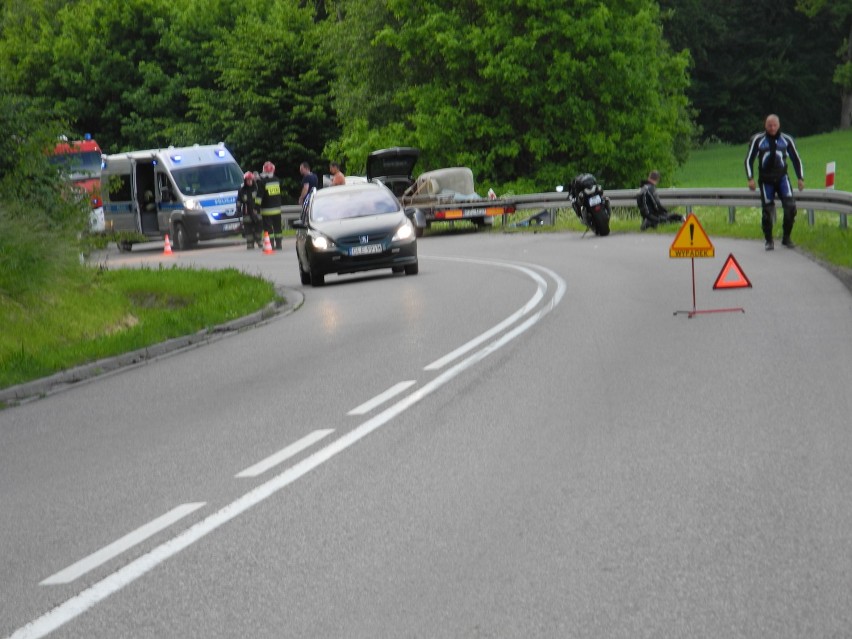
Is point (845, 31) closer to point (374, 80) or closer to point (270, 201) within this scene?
point (374, 80)

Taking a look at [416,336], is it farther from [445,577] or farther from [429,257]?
[429,257]

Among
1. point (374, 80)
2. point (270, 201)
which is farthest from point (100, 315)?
point (374, 80)

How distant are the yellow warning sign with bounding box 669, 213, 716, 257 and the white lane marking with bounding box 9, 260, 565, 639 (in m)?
4.84

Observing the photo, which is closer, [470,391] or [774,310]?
[470,391]

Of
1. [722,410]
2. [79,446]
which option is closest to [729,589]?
[722,410]

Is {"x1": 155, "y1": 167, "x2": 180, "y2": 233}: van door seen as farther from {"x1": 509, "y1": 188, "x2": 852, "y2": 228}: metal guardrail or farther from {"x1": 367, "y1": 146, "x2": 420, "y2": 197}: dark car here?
{"x1": 509, "y1": 188, "x2": 852, "y2": 228}: metal guardrail

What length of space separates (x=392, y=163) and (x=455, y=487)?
1432 inches

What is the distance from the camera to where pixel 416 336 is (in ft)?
51.7

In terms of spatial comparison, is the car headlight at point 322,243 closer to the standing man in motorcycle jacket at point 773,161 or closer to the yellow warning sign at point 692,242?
the standing man in motorcycle jacket at point 773,161

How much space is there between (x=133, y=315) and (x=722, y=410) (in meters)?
10.7

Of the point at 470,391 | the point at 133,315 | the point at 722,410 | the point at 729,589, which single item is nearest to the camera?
the point at 729,589

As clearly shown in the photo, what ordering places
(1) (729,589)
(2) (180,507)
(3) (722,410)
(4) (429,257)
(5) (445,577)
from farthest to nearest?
(4) (429,257) → (3) (722,410) → (2) (180,507) → (5) (445,577) → (1) (729,589)

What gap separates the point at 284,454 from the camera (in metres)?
9.20

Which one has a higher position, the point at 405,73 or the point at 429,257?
the point at 405,73
